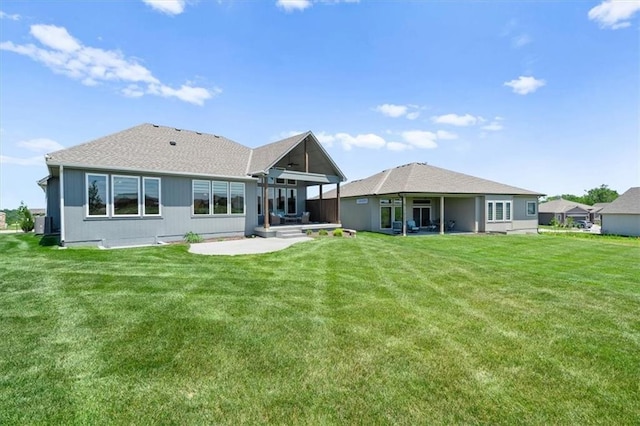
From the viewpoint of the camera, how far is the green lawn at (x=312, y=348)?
2.57 metres

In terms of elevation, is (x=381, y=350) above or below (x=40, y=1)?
below

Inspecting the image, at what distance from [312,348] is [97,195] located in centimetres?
1178

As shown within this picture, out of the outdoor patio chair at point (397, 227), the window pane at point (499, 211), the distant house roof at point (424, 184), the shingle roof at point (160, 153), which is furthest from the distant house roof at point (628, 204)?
the shingle roof at point (160, 153)

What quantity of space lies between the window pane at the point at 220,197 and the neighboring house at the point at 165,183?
0.05 metres

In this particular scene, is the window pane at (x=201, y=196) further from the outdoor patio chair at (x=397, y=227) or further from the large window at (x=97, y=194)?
the outdoor patio chair at (x=397, y=227)

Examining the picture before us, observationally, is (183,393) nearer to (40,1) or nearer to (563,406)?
(563,406)

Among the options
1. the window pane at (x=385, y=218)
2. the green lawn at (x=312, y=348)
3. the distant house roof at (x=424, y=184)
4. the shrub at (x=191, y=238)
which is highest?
the distant house roof at (x=424, y=184)

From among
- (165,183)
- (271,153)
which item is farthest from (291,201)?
(165,183)

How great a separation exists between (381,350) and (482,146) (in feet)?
78.0

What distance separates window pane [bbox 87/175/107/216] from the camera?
11.0m

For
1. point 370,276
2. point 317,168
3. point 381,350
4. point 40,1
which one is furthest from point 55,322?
point 317,168

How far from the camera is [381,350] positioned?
3.61 metres

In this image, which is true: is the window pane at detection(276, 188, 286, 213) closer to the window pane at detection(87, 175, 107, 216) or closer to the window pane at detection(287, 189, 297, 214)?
the window pane at detection(287, 189, 297, 214)

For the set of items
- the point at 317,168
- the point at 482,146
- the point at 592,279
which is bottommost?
the point at 592,279
